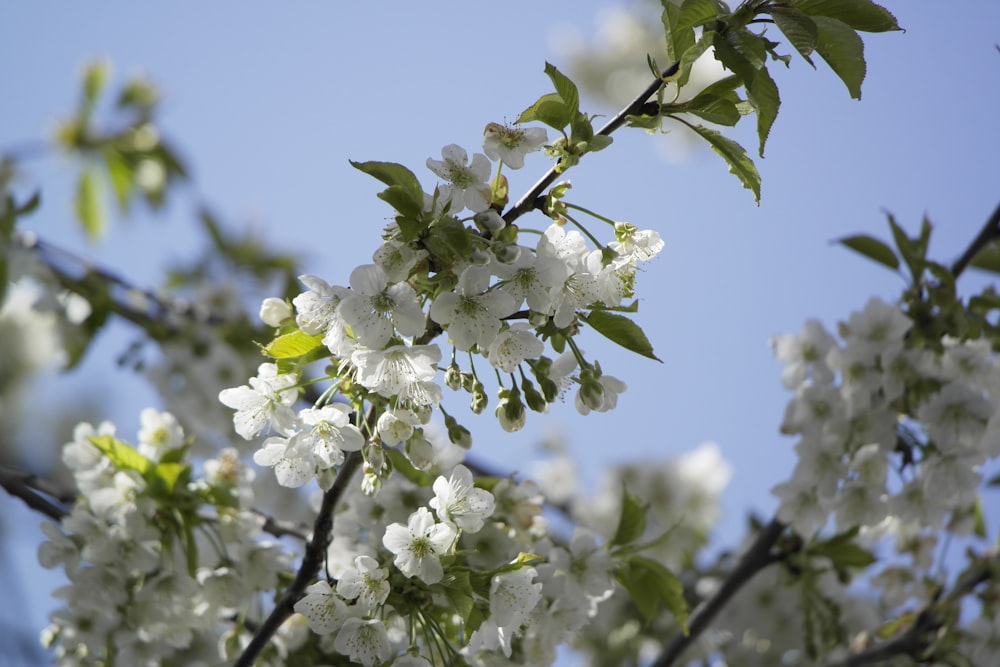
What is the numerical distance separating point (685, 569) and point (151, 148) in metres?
3.31

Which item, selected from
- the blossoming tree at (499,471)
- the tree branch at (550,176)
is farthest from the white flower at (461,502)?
the tree branch at (550,176)

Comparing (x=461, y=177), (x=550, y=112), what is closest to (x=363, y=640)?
(x=461, y=177)

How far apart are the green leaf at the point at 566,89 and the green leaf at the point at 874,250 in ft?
4.49

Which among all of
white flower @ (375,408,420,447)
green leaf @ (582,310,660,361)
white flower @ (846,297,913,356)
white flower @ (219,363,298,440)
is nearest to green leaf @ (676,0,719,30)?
green leaf @ (582,310,660,361)

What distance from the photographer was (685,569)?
10.7ft

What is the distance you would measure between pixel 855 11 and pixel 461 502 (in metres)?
0.99

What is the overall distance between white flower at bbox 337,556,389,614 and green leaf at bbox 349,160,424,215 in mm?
583

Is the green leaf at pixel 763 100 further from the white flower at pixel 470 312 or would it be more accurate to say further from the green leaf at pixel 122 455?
the green leaf at pixel 122 455

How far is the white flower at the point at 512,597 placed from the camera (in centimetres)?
150

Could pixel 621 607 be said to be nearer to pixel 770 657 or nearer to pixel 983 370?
pixel 770 657

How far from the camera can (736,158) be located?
54.9 inches

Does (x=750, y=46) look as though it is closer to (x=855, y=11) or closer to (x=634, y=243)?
(x=855, y=11)

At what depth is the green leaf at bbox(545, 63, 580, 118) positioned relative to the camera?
1344 millimetres

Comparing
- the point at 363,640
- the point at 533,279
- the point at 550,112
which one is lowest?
the point at 363,640
